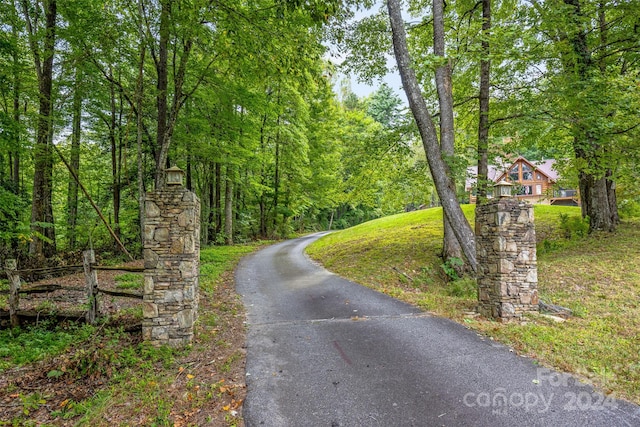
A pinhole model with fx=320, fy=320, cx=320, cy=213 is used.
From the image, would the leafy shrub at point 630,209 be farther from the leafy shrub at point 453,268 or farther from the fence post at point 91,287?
the fence post at point 91,287

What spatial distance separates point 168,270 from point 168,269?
0.05ft

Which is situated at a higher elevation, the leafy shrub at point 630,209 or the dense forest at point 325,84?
the dense forest at point 325,84

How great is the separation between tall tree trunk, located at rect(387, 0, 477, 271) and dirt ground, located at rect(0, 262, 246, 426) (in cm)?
508

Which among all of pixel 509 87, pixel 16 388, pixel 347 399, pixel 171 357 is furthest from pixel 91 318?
pixel 509 87

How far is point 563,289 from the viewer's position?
24.0 feet

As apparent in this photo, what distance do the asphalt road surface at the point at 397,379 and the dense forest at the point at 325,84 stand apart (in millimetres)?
3450

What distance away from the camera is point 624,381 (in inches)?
135

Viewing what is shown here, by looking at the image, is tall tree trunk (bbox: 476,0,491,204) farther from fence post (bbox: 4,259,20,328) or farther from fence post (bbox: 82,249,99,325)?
fence post (bbox: 4,259,20,328)

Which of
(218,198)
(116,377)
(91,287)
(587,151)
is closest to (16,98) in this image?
(91,287)

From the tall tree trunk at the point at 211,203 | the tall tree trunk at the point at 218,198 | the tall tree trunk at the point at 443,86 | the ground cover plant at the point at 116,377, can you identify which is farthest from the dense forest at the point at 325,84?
the ground cover plant at the point at 116,377

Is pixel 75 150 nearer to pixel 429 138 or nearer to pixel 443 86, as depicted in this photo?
pixel 429 138

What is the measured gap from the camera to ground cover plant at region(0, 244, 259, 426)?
321 centimetres

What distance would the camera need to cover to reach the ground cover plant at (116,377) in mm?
3213

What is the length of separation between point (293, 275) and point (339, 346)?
5550 mm
